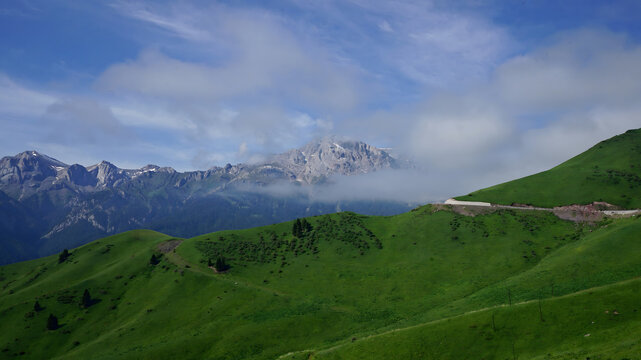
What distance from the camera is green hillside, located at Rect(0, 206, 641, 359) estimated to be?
59.1m

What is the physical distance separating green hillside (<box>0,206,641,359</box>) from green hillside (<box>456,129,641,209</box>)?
16.4 metres

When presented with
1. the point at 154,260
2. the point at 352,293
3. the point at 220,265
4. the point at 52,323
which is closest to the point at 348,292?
the point at 352,293

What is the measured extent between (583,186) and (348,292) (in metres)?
124

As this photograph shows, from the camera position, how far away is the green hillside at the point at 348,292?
5906 centimetres

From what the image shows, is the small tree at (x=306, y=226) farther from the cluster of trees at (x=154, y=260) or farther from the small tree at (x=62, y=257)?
the small tree at (x=62, y=257)

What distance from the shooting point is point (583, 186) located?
157 meters

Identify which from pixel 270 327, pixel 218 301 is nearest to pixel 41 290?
pixel 218 301

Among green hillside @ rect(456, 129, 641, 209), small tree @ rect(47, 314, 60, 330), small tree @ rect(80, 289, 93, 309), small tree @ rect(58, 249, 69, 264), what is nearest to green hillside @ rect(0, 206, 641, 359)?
small tree @ rect(47, 314, 60, 330)

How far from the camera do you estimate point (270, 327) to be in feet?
308

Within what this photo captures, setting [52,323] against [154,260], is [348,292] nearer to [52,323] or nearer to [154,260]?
[154,260]

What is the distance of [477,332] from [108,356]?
91701mm

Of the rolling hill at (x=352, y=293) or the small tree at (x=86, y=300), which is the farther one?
the small tree at (x=86, y=300)

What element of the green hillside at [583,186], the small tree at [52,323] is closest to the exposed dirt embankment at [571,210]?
the green hillside at [583,186]

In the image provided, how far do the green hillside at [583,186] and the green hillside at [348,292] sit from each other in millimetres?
16406
